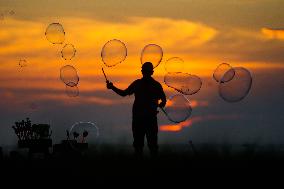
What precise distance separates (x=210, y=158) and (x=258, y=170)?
2900 millimetres

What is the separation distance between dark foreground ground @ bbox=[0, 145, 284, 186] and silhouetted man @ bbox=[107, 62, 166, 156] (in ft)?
1.52

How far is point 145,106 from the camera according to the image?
14.6 metres

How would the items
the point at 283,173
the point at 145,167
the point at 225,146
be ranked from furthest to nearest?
the point at 225,146 → the point at 145,167 → the point at 283,173

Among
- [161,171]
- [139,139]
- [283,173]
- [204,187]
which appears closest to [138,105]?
[139,139]

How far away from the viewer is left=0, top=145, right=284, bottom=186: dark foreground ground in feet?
36.7

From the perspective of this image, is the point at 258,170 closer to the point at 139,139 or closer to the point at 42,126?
the point at 139,139

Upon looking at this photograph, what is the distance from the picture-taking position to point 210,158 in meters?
15.5

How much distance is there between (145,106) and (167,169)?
92.4 inches

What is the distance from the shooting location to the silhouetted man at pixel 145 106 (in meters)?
14.6

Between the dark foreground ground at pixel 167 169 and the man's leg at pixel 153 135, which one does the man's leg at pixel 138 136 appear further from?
the dark foreground ground at pixel 167 169

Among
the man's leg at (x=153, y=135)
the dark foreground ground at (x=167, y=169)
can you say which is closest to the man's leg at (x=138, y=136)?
the man's leg at (x=153, y=135)

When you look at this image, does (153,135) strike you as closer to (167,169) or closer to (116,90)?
(116,90)

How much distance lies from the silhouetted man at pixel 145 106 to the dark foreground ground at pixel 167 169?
0.46 meters

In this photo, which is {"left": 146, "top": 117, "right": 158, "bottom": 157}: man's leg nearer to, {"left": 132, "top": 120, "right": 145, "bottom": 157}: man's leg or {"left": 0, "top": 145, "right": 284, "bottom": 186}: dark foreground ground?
{"left": 132, "top": 120, "right": 145, "bottom": 157}: man's leg
